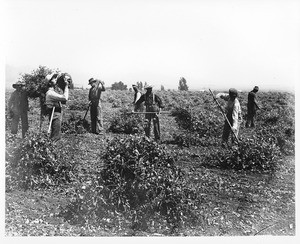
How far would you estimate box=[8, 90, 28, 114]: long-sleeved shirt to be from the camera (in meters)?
8.49

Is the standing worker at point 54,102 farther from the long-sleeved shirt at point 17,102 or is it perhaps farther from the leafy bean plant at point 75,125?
the leafy bean plant at point 75,125

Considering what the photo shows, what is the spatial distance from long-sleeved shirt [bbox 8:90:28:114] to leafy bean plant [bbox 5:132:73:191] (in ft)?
6.20

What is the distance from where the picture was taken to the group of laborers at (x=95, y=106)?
8.29 meters

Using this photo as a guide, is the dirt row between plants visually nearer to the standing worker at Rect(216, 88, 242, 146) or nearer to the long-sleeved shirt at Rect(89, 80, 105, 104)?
the standing worker at Rect(216, 88, 242, 146)

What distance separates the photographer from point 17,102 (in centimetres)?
870

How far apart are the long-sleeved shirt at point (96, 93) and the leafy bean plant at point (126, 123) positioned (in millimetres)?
721

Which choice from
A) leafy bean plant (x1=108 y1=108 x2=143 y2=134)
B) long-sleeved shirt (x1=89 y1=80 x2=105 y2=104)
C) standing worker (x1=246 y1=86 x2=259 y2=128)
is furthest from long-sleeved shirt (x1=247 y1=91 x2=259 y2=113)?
long-sleeved shirt (x1=89 y1=80 x2=105 y2=104)

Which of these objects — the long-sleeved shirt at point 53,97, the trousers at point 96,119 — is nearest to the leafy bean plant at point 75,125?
the trousers at point 96,119

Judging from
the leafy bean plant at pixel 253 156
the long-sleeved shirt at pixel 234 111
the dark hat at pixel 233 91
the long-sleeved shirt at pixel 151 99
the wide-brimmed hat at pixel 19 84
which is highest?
the wide-brimmed hat at pixel 19 84

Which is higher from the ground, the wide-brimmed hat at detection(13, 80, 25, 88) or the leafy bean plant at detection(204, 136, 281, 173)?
the wide-brimmed hat at detection(13, 80, 25, 88)

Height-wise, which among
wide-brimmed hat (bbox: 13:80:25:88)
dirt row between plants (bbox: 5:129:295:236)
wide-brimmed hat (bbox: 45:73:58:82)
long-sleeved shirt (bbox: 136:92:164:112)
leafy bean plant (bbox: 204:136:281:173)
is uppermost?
wide-brimmed hat (bbox: 45:73:58:82)

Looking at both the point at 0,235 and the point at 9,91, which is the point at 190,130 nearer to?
the point at 9,91

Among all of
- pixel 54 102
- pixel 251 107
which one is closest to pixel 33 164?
pixel 54 102

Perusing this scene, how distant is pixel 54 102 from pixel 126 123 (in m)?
2.31
